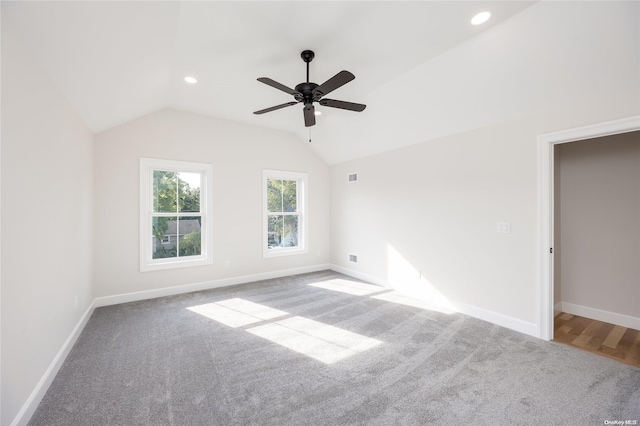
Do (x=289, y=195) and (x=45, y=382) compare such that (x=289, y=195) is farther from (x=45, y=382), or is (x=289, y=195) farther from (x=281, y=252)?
(x=45, y=382)

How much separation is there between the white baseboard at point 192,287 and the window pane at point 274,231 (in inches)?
23.1

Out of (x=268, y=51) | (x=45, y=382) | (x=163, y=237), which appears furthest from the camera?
(x=163, y=237)

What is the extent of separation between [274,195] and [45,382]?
4020 millimetres

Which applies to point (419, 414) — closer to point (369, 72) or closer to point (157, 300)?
point (369, 72)

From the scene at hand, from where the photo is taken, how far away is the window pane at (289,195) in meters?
5.64

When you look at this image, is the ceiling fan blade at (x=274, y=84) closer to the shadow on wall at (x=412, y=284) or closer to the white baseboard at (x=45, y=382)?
the white baseboard at (x=45, y=382)

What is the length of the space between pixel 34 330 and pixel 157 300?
2251 mm

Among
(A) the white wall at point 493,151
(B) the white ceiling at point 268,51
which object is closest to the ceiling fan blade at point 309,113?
(B) the white ceiling at point 268,51

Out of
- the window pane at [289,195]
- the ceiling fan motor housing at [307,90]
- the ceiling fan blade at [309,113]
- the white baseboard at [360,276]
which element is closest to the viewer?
the ceiling fan motor housing at [307,90]

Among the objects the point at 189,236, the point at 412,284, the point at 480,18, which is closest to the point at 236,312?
the point at 189,236

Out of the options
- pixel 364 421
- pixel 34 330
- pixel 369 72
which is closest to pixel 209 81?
pixel 369 72

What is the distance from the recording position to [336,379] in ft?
7.02

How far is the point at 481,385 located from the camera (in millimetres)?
2055

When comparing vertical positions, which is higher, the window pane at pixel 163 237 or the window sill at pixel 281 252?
the window pane at pixel 163 237
